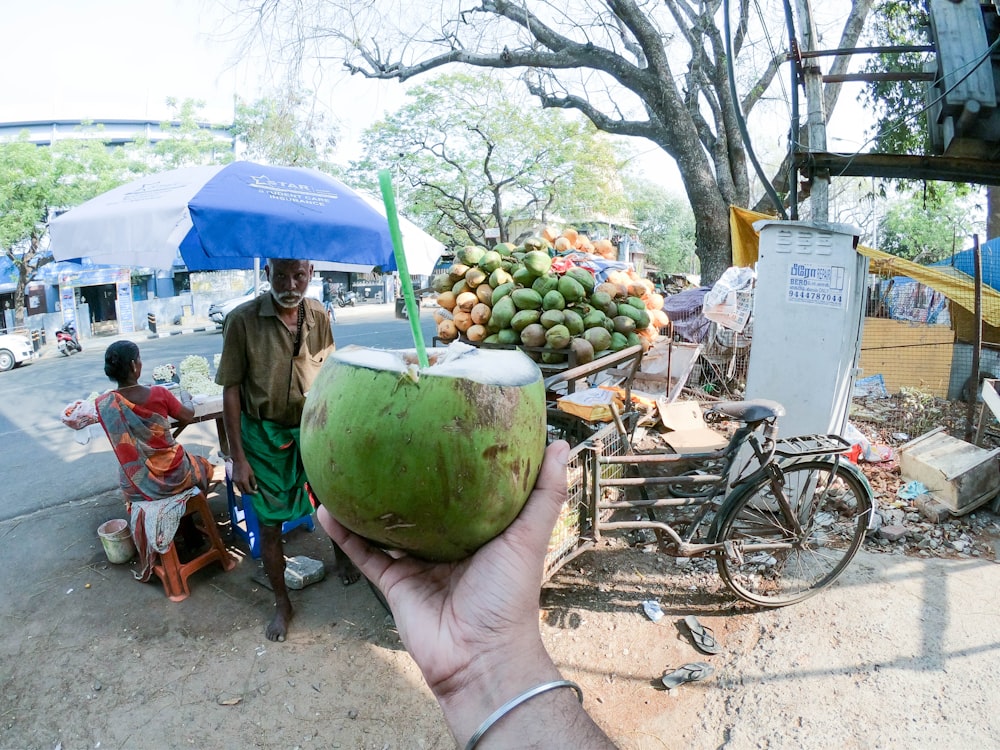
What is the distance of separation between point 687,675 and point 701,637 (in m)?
0.31

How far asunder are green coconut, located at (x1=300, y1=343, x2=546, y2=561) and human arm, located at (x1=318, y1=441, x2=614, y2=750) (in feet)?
0.29

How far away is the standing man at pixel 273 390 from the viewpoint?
2686mm

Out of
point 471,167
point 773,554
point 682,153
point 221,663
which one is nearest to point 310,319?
point 221,663

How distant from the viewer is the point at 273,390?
273 cm

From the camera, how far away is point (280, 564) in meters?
2.94

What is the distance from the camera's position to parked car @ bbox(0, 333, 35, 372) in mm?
12633

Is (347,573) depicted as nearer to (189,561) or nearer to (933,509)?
(189,561)

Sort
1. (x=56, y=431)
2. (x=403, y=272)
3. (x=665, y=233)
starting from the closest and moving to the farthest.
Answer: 1. (x=403, y=272)
2. (x=56, y=431)
3. (x=665, y=233)

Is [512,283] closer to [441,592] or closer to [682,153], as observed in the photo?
[441,592]

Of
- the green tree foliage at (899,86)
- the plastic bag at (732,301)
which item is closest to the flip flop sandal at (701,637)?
the plastic bag at (732,301)

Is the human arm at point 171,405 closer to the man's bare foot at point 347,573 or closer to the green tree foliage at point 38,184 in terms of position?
the man's bare foot at point 347,573

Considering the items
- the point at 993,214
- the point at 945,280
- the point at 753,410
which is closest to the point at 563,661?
the point at 753,410

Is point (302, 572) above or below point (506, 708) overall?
below

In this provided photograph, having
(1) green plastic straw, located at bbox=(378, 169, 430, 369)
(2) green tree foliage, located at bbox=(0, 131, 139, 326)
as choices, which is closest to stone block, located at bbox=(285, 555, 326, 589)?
(1) green plastic straw, located at bbox=(378, 169, 430, 369)
